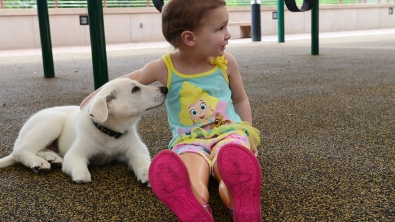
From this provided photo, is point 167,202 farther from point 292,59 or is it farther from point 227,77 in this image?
point 292,59

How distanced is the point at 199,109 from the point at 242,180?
1.75 feet

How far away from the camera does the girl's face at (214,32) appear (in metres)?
1.52

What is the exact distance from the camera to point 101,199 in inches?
52.4

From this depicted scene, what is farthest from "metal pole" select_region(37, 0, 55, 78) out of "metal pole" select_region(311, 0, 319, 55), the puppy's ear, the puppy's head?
"metal pole" select_region(311, 0, 319, 55)

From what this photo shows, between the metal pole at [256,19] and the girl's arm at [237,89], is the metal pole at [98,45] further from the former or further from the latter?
the metal pole at [256,19]

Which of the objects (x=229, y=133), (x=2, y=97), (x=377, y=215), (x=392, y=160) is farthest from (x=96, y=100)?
(x=2, y=97)

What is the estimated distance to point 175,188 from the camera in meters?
1.10

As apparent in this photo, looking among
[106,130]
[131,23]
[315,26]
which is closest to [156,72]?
[106,130]

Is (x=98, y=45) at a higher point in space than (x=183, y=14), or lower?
lower

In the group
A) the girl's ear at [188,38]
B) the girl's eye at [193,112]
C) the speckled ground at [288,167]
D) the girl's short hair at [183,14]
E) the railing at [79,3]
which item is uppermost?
the railing at [79,3]

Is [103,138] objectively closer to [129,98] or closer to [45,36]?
[129,98]

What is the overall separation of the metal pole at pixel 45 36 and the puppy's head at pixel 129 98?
276 cm

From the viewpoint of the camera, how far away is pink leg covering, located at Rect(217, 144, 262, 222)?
109 cm

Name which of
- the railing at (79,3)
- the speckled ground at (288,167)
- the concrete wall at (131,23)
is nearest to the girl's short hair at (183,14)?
Result: the speckled ground at (288,167)
